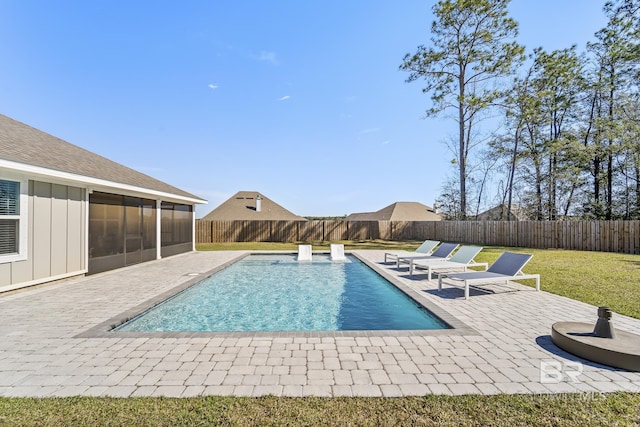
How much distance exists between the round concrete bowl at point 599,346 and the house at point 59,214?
30.8 feet

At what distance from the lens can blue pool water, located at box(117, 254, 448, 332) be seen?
5.02 m

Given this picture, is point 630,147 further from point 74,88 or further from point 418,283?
point 74,88

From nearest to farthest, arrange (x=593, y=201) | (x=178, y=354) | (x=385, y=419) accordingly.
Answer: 1. (x=385, y=419)
2. (x=178, y=354)
3. (x=593, y=201)

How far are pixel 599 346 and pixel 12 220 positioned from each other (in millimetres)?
10002

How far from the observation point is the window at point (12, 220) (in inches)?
240

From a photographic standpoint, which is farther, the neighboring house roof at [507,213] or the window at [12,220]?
the neighboring house roof at [507,213]

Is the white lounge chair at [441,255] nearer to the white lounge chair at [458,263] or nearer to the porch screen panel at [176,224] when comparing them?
the white lounge chair at [458,263]

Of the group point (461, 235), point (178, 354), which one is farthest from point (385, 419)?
point (461, 235)

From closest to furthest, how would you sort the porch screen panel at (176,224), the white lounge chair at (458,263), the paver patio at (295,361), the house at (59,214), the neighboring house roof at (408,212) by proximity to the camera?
the paver patio at (295,361) < the house at (59,214) < the white lounge chair at (458,263) < the porch screen panel at (176,224) < the neighboring house roof at (408,212)

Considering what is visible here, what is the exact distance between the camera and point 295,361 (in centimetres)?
325

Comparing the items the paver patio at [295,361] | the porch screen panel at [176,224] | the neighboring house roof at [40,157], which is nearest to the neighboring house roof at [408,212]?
the porch screen panel at [176,224]

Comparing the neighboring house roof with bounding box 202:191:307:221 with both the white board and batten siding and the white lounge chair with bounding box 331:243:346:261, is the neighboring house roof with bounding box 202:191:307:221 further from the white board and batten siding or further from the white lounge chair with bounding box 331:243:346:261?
the white board and batten siding

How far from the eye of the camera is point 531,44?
68.8ft

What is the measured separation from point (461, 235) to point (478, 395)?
2086cm
